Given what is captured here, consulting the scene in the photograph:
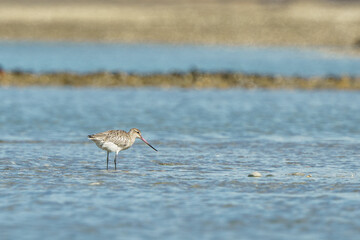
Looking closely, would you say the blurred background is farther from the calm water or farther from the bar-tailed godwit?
the bar-tailed godwit

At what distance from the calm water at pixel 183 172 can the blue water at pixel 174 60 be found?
17907 mm

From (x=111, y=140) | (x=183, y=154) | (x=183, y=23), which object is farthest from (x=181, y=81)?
(x=183, y=23)

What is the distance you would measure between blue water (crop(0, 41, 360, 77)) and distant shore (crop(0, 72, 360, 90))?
563 centimetres

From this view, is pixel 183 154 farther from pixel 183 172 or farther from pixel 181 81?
pixel 181 81

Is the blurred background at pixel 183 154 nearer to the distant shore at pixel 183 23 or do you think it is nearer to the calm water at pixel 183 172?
the calm water at pixel 183 172

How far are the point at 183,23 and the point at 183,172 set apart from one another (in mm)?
105802

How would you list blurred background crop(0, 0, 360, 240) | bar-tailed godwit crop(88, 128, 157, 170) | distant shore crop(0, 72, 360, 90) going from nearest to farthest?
blurred background crop(0, 0, 360, 240)
bar-tailed godwit crop(88, 128, 157, 170)
distant shore crop(0, 72, 360, 90)

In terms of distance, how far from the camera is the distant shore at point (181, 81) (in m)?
38.7

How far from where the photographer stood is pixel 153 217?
1189 cm

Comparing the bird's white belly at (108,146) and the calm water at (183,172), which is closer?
the calm water at (183,172)

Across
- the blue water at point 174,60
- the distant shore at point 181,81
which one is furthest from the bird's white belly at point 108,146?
the blue water at point 174,60

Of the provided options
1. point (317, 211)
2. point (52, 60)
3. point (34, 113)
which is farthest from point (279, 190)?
point (52, 60)

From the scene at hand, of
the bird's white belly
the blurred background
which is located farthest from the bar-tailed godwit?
the blurred background

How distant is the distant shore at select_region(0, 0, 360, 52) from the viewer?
339ft
